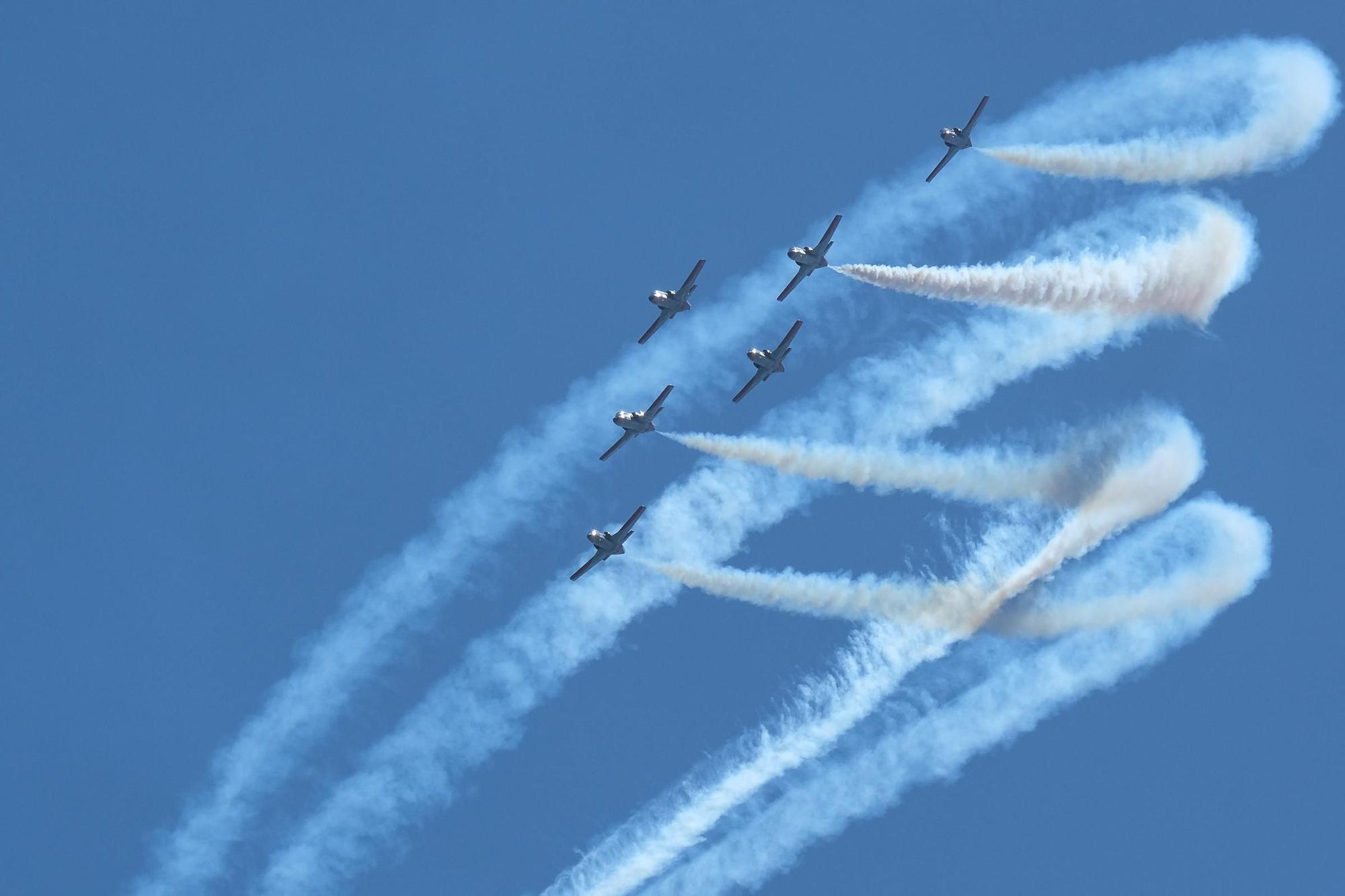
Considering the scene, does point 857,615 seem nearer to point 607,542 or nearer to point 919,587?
point 919,587

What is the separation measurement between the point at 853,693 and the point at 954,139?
23745 millimetres

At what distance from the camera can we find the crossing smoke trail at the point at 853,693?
97625 mm

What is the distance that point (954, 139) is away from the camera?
347 feet

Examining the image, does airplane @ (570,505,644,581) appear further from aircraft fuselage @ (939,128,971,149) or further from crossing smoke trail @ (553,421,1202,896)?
aircraft fuselage @ (939,128,971,149)

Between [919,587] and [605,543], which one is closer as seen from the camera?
[919,587]

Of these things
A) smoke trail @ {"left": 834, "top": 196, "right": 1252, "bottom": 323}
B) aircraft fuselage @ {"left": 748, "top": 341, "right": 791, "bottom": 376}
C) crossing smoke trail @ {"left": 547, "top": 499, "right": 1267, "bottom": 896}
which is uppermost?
aircraft fuselage @ {"left": 748, "top": 341, "right": 791, "bottom": 376}

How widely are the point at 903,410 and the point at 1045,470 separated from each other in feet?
19.9

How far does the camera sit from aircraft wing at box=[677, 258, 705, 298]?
103812 millimetres

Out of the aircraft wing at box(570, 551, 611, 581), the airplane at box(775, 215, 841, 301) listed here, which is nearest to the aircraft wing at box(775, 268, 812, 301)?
the airplane at box(775, 215, 841, 301)

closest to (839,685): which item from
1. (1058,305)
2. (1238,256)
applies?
(1058,305)

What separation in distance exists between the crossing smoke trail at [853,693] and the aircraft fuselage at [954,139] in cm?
1757

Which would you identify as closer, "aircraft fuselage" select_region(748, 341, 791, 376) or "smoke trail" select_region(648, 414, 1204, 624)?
"smoke trail" select_region(648, 414, 1204, 624)

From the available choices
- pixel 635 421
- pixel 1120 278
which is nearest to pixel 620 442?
pixel 635 421

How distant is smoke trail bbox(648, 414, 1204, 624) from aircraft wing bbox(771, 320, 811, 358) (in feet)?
32.1
